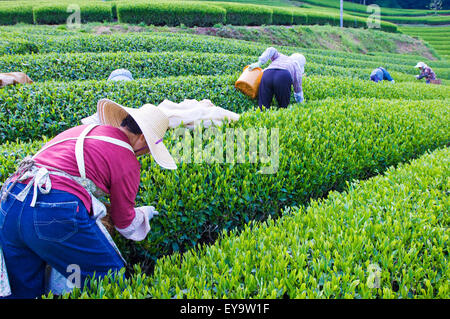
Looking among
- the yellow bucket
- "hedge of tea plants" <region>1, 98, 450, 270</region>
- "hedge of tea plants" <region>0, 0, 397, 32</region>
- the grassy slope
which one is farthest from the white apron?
"hedge of tea plants" <region>0, 0, 397, 32</region>

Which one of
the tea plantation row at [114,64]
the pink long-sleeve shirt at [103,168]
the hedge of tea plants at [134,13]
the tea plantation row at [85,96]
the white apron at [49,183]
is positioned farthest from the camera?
the hedge of tea plants at [134,13]

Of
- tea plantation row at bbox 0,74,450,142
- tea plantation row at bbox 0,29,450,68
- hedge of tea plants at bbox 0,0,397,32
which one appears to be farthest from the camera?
hedge of tea plants at bbox 0,0,397,32

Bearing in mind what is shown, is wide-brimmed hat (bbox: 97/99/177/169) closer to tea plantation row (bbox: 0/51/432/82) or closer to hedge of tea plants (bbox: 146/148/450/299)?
hedge of tea plants (bbox: 146/148/450/299)

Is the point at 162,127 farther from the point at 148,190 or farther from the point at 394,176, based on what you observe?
the point at 394,176

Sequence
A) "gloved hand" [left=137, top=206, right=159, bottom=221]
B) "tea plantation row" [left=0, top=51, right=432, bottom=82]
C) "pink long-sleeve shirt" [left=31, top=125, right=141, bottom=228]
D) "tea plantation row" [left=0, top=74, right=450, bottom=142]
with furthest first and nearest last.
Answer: "tea plantation row" [left=0, top=51, right=432, bottom=82] < "tea plantation row" [left=0, top=74, right=450, bottom=142] < "gloved hand" [left=137, top=206, right=159, bottom=221] < "pink long-sleeve shirt" [left=31, top=125, right=141, bottom=228]

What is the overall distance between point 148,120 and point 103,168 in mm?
525

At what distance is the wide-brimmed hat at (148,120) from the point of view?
2.27 m

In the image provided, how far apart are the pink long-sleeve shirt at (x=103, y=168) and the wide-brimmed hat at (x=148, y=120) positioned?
0.63ft

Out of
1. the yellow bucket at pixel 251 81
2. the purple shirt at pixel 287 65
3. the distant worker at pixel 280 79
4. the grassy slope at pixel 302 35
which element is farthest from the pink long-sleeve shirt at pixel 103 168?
the grassy slope at pixel 302 35

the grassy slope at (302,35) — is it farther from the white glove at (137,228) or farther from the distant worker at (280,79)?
the white glove at (137,228)

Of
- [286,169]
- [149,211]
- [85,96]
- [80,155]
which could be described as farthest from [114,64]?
[80,155]

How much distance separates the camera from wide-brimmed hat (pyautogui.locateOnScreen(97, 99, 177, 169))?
2271 millimetres

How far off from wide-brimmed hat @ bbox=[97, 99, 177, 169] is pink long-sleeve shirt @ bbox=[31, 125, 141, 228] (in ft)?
0.63
